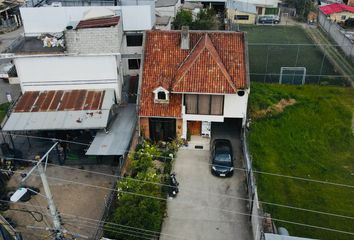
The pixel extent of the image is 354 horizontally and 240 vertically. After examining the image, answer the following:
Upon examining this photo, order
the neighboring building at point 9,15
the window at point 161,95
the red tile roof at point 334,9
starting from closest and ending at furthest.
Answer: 1. the window at point 161,95
2. the red tile roof at point 334,9
3. the neighboring building at point 9,15

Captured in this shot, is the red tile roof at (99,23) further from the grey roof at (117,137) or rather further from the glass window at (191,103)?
the glass window at (191,103)

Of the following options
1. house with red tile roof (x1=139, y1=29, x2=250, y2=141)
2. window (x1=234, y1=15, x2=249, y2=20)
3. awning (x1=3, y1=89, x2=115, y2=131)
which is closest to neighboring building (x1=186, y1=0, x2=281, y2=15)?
window (x1=234, y1=15, x2=249, y2=20)

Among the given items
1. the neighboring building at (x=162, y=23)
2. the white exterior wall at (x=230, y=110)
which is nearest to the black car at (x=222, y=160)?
the white exterior wall at (x=230, y=110)

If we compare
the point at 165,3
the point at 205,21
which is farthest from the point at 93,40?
the point at 205,21

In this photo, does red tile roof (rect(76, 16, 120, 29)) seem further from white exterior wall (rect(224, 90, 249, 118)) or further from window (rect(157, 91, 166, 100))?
white exterior wall (rect(224, 90, 249, 118))

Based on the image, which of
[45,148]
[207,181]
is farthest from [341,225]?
[45,148]

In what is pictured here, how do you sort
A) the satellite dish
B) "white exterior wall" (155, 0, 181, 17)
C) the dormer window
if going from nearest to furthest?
the satellite dish, the dormer window, "white exterior wall" (155, 0, 181, 17)
